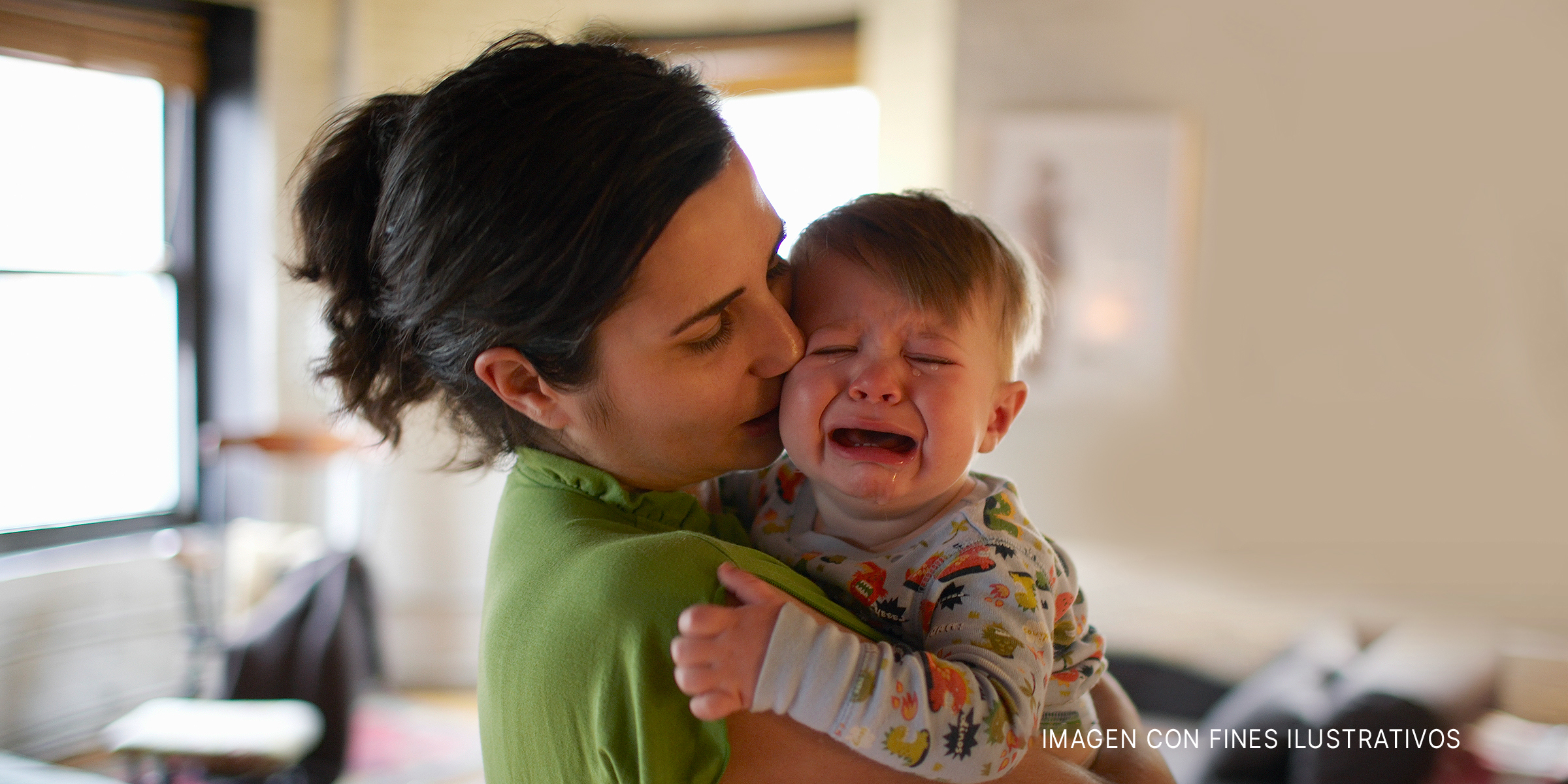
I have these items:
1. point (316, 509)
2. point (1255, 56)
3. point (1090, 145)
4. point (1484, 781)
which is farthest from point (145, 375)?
point (1484, 781)

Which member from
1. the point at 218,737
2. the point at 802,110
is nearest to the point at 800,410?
the point at 218,737

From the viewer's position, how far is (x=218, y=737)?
9.57ft

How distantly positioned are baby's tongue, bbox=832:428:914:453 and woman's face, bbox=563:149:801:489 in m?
0.08

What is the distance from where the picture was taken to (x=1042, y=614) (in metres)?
0.95

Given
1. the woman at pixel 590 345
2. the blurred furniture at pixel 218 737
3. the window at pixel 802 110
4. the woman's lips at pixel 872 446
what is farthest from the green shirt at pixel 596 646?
the window at pixel 802 110

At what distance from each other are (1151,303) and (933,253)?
2.96 meters

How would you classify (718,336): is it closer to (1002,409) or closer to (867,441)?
(867,441)

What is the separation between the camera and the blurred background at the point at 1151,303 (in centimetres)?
353

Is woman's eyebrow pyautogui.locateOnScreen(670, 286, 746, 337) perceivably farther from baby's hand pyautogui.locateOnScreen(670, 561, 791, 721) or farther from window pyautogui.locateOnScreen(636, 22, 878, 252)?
window pyautogui.locateOnScreen(636, 22, 878, 252)

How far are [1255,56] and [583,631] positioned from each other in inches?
146

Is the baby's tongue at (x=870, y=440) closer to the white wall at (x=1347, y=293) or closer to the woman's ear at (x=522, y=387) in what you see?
the woman's ear at (x=522, y=387)

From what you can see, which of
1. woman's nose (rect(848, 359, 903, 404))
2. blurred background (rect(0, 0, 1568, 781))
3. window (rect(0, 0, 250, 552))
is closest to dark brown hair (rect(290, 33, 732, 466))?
woman's nose (rect(848, 359, 903, 404))

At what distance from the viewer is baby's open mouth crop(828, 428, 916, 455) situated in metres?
1.07

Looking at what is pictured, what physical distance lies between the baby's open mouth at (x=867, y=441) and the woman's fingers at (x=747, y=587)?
28cm
